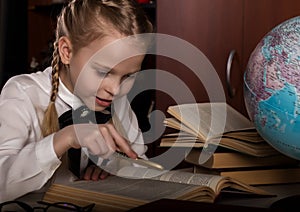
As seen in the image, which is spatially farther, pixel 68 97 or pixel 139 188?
pixel 68 97

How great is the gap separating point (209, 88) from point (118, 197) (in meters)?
1.39

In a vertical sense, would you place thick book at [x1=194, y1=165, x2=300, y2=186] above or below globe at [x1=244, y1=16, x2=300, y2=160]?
below

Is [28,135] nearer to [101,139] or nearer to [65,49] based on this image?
[65,49]

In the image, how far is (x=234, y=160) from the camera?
3.15 ft

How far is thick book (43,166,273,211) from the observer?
2.37 feet

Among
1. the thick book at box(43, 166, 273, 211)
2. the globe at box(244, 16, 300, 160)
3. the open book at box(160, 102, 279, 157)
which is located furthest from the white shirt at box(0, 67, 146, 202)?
the globe at box(244, 16, 300, 160)

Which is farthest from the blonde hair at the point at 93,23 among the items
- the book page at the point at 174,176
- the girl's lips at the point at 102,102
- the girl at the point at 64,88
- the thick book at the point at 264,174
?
the thick book at the point at 264,174

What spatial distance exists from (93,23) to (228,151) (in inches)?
18.8

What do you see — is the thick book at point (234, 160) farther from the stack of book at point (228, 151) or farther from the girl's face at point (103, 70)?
the girl's face at point (103, 70)

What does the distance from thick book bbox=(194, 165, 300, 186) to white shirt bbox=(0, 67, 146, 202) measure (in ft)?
1.07

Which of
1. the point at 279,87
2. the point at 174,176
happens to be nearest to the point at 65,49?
the point at 174,176

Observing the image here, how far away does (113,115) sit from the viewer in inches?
53.4

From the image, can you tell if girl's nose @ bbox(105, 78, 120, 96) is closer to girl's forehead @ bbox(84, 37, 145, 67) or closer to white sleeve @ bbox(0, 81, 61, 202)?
girl's forehead @ bbox(84, 37, 145, 67)

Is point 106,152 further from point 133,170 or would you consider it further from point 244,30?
point 244,30
